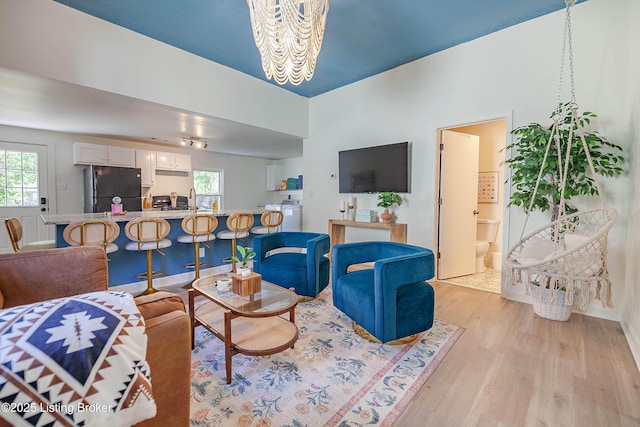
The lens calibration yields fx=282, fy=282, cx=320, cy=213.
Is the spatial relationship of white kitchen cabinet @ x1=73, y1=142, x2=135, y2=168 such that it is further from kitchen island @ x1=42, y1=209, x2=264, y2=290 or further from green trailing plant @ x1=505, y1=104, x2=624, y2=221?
green trailing plant @ x1=505, y1=104, x2=624, y2=221

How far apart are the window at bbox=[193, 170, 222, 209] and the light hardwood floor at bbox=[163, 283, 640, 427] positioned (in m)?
6.23

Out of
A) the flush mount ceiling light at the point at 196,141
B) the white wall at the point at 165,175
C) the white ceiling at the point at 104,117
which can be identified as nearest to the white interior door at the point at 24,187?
the white wall at the point at 165,175

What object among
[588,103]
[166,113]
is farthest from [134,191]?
[588,103]

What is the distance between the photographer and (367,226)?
433 cm

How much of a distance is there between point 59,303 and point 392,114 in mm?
4239

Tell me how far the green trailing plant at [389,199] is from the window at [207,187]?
15.6 ft

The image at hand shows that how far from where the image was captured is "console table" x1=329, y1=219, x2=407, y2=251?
4.02 metres

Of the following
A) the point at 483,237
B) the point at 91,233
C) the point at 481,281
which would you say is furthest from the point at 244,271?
the point at 483,237

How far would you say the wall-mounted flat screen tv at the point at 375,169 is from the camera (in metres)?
4.05

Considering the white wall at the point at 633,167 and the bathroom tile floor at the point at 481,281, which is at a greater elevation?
the white wall at the point at 633,167

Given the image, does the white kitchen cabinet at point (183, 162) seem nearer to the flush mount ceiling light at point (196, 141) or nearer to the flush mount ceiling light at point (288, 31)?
the flush mount ceiling light at point (196, 141)

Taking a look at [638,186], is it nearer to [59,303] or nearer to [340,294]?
[340,294]

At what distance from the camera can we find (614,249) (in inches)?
104

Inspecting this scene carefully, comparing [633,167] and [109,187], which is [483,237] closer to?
[633,167]
